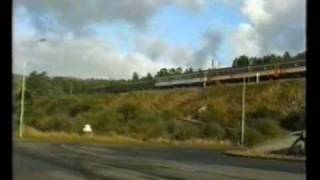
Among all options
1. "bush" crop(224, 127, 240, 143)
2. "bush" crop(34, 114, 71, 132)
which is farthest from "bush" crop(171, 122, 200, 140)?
"bush" crop(34, 114, 71, 132)

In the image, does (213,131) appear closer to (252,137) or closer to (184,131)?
(184,131)

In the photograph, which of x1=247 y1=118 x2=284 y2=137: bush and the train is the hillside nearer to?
x1=247 y1=118 x2=284 y2=137: bush

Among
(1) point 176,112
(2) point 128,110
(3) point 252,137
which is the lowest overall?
(3) point 252,137

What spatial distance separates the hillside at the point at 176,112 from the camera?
7700 cm

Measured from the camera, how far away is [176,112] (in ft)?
302

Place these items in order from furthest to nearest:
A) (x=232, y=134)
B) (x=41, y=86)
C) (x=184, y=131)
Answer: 1. (x=41, y=86)
2. (x=184, y=131)
3. (x=232, y=134)

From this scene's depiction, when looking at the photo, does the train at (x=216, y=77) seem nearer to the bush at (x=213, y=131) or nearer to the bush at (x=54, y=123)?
the bush at (x=213, y=131)

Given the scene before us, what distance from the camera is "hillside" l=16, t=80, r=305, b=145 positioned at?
77000 millimetres

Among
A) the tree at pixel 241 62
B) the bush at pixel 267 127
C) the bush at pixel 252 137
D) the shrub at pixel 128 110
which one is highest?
the tree at pixel 241 62

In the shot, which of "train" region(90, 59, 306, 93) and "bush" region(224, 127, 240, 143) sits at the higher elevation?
"train" region(90, 59, 306, 93)

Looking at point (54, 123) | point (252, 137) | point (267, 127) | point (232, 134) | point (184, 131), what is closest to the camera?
point (252, 137)

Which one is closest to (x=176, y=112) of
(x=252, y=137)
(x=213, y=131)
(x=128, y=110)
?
(x=128, y=110)

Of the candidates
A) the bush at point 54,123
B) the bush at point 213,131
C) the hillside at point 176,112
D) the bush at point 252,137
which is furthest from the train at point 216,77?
the bush at point 54,123
